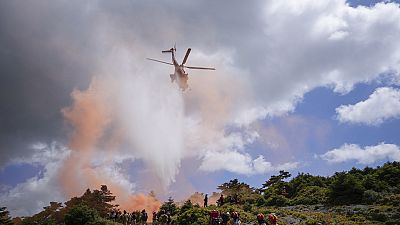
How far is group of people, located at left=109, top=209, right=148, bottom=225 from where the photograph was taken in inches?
1492

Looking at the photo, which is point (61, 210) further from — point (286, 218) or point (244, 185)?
point (286, 218)

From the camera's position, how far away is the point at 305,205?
45.9 meters

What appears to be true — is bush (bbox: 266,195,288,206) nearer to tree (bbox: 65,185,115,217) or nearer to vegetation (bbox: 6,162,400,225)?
vegetation (bbox: 6,162,400,225)

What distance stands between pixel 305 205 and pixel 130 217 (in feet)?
67.3

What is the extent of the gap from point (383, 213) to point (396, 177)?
1974 centimetres

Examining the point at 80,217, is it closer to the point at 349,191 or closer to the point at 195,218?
the point at 195,218

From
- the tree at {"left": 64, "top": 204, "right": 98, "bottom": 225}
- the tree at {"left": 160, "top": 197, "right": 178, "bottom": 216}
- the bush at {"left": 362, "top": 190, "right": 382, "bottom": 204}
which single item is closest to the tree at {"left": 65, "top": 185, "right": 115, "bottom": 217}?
the tree at {"left": 160, "top": 197, "right": 178, "bottom": 216}

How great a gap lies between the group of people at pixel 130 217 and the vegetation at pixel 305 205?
4.22ft

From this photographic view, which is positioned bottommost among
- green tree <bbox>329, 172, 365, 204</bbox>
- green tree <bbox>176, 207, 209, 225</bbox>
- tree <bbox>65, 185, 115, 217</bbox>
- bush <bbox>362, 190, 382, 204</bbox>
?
green tree <bbox>176, 207, 209, 225</bbox>

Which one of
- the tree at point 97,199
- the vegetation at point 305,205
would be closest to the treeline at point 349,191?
the vegetation at point 305,205

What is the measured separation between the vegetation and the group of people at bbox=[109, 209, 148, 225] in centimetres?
129

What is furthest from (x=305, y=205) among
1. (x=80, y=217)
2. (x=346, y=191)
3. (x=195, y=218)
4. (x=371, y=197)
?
(x=80, y=217)

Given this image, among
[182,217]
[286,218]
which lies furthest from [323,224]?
[182,217]

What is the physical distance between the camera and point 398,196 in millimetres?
40719
